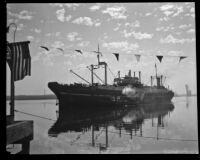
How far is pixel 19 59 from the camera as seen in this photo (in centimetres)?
800

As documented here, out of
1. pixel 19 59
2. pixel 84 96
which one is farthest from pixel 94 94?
pixel 19 59

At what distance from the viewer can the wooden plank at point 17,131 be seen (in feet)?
19.8

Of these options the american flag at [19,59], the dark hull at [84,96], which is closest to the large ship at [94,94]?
the dark hull at [84,96]

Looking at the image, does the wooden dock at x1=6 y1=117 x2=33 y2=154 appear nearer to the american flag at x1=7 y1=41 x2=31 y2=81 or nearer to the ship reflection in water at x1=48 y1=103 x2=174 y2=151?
the american flag at x1=7 y1=41 x2=31 y2=81

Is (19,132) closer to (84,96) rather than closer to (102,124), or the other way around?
(102,124)

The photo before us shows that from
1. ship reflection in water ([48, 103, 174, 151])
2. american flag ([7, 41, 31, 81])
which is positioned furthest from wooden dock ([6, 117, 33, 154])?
ship reflection in water ([48, 103, 174, 151])

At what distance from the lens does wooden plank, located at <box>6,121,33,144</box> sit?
6027 mm

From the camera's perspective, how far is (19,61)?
26.2 feet

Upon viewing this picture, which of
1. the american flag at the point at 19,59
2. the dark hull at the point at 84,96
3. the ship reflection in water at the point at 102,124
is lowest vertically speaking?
the ship reflection in water at the point at 102,124

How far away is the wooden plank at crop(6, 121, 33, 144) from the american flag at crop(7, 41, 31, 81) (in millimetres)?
1813

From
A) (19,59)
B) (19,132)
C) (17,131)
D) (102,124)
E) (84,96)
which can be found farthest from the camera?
(84,96)

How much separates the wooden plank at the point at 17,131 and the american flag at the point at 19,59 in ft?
5.95

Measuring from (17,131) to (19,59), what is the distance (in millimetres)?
2731

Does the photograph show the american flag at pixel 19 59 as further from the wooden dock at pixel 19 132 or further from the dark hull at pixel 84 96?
the dark hull at pixel 84 96
